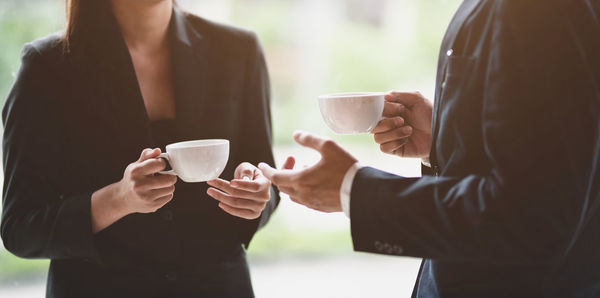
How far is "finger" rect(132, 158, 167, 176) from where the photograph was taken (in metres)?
0.95

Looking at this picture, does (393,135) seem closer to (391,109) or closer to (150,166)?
(391,109)

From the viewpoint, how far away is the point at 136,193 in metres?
0.99

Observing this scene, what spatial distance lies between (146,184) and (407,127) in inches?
23.7

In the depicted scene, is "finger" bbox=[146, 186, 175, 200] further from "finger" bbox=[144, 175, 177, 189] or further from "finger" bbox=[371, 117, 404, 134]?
"finger" bbox=[371, 117, 404, 134]

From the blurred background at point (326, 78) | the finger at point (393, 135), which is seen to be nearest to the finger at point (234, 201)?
the finger at point (393, 135)

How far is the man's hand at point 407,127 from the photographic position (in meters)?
1.15

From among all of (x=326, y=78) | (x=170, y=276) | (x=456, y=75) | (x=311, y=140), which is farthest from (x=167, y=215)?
(x=326, y=78)

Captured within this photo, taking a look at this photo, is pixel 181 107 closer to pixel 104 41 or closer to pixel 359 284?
pixel 104 41

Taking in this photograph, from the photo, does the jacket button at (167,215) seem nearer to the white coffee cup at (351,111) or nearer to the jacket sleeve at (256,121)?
the jacket sleeve at (256,121)

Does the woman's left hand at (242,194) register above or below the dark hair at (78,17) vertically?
below

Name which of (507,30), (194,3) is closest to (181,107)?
(507,30)

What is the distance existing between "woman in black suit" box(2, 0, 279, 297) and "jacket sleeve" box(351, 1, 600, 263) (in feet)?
1.67

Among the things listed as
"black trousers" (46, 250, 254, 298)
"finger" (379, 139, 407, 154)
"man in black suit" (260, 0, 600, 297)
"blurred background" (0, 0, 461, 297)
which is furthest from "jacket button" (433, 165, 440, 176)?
"blurred background" (0, 0, 461, 297)

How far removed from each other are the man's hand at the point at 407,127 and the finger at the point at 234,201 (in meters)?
0.33
